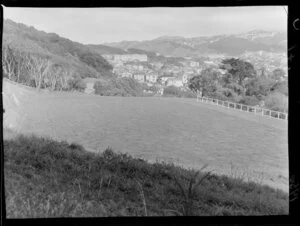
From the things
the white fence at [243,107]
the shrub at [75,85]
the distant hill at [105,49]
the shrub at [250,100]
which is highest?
the distant hill at [105,49]

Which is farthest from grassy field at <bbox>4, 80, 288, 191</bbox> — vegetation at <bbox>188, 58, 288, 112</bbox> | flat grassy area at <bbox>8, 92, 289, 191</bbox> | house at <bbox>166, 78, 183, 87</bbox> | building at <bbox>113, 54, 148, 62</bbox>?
building at <bbox>113, 54, 148, 62</bbox>

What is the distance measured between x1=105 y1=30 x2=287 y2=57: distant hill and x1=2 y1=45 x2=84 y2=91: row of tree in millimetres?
382

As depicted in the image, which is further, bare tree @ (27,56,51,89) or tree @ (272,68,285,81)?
bare tree @ (27,56,51,89)

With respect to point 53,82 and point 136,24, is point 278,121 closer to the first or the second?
point 136,24

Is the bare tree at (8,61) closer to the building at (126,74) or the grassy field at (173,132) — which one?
the grassy field at (173,132)

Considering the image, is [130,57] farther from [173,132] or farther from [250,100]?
[250,100]

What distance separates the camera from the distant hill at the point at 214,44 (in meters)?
2.98

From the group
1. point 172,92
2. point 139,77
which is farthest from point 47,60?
point 172,92

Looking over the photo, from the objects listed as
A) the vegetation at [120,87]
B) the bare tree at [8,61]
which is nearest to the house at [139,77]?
the vegetation at [120,87]

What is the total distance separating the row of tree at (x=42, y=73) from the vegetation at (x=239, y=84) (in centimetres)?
92

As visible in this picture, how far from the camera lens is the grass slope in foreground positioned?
2850 millimetres

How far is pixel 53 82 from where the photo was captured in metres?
3.10

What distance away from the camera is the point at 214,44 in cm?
305

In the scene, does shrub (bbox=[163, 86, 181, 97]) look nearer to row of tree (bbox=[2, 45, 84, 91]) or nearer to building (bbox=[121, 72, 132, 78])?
building (bbox=[121, 72, 132, 78])
